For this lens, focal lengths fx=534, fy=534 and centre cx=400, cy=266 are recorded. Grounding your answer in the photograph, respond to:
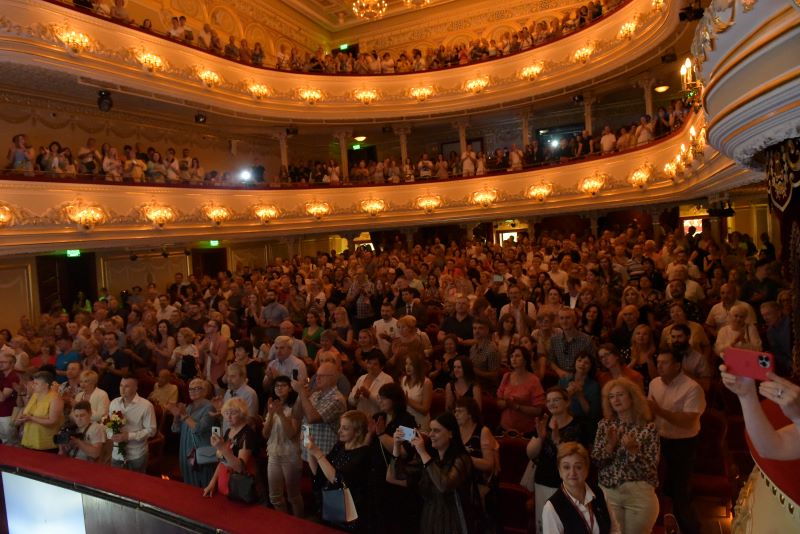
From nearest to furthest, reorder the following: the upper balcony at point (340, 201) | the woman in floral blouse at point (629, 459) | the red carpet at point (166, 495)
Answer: the red carpet at point (166, 495) < the woman in floral blouse at point (629, 459) < the upper balcony at point (340, 201)

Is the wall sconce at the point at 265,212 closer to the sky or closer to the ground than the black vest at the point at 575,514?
closer to the sky

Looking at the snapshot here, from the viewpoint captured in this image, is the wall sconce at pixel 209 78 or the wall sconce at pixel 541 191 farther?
the wall sconce at pixel 541 191

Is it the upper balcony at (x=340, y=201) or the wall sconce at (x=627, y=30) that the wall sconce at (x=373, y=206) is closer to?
the upper balcony at (x=340, y=201)

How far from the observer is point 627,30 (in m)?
14.1

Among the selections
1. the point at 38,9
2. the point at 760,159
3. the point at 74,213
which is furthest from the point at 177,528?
the point at 38,9

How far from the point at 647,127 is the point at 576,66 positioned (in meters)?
3.08

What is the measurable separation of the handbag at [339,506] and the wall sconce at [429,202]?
53.8 feet

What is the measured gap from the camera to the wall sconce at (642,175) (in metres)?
14.5

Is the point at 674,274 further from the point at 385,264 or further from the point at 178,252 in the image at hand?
the point at 178,252

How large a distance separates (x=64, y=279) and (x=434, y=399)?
517 inches

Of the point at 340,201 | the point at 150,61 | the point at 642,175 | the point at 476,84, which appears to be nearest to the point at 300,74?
the point at 340,201

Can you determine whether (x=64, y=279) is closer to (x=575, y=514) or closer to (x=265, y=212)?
(x=265, y=212)

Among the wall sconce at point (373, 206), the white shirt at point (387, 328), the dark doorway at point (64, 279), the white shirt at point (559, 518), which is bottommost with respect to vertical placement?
the white shirt at point (559, 518)

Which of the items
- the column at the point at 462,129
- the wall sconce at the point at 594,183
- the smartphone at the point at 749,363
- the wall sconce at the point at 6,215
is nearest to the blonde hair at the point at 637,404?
the smartphone at the point at 749,363
